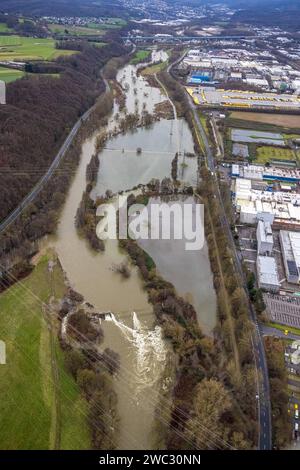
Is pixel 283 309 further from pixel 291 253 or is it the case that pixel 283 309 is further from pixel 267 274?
pixel 291 253

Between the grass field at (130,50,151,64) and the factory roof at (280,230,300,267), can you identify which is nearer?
the factory roof at (280,230,300,267)

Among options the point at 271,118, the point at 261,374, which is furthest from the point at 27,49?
the point at 261,374

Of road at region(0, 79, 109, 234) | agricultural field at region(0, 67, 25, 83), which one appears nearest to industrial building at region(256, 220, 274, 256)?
road at region(0, 79, 109, 234)

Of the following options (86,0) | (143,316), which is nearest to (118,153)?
(143,316)

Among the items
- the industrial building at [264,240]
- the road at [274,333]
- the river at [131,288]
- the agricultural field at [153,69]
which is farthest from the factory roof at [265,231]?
the agricultural field at [153,69]

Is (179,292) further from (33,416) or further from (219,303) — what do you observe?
(33,416)

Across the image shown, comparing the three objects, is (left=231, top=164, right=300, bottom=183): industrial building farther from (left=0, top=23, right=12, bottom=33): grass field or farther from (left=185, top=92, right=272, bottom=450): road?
(left=0, top=23, right=12, bottom=33): grass field
